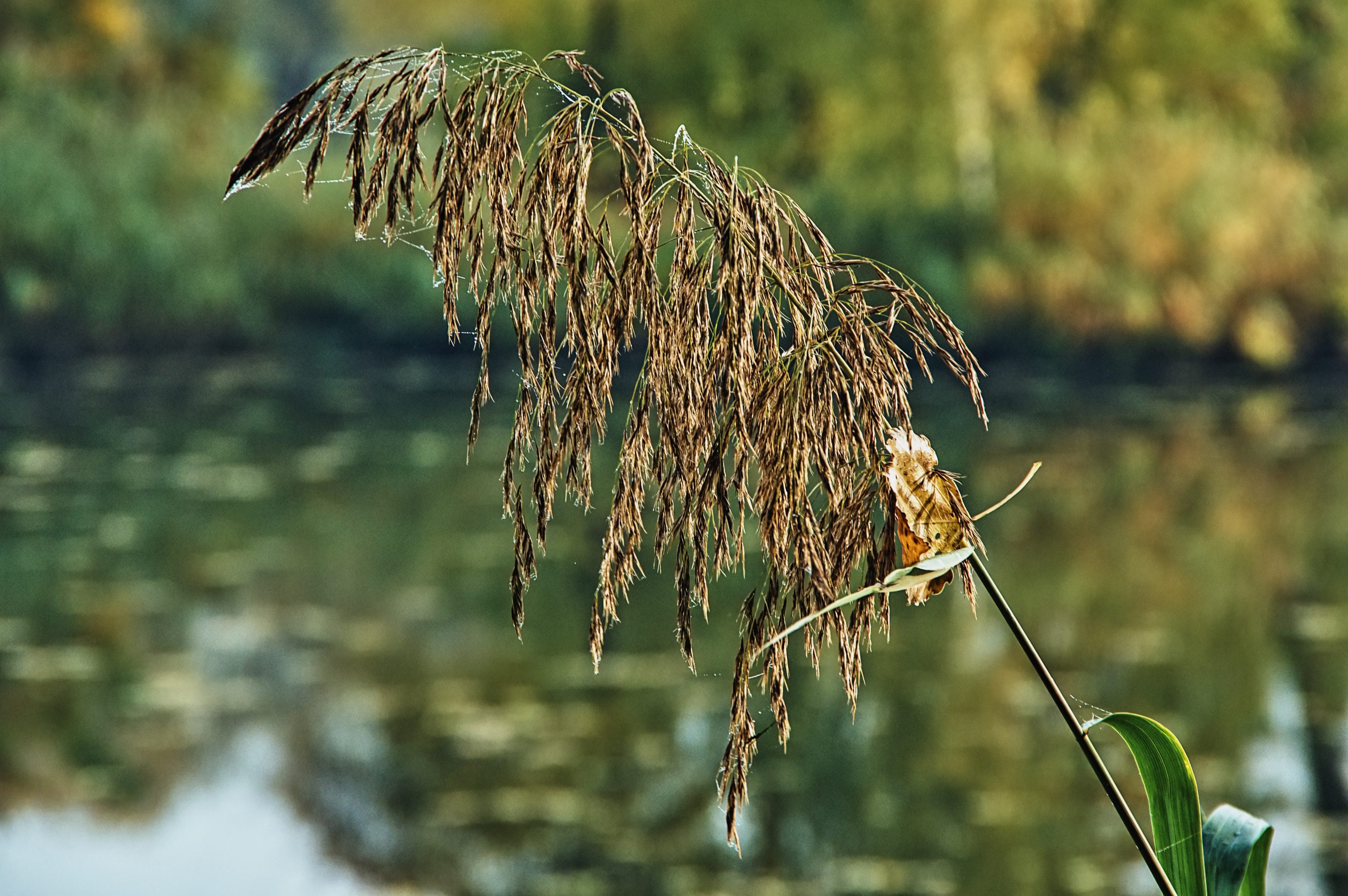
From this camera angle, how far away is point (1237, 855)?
0.90m

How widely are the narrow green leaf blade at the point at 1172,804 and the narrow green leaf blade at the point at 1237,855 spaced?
0.02 m

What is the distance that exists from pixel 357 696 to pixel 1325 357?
10237mm

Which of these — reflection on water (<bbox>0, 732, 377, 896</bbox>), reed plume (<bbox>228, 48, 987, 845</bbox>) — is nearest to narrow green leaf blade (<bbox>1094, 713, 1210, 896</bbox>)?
reed plume (<bbox>228, 48, 987, 845</bbox>)

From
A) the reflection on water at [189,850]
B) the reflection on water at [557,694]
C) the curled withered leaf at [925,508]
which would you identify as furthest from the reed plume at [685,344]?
the reflection on water at [189,850]

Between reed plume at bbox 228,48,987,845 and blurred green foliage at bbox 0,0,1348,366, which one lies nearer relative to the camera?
reed plume at bbox 228,48,987,845

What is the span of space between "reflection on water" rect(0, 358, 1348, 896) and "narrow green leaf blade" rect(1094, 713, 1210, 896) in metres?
2.29

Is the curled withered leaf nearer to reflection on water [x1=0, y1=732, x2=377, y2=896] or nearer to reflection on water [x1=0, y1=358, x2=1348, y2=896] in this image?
reflection on water [x1=0, y1=358, x2=1348, y2=896]

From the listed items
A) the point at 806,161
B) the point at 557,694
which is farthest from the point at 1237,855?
the point at 806,161

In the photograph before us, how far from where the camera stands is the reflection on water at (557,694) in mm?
4461

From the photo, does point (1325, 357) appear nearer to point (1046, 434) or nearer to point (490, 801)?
point (1046, 434)

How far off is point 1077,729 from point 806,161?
44.1ft

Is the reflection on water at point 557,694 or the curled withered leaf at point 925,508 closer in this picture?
the curled withered leaf at point 925,508

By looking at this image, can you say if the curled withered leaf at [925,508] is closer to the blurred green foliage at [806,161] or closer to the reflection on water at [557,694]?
the reflection on water at [557,694]

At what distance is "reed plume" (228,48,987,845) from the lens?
848 mm
